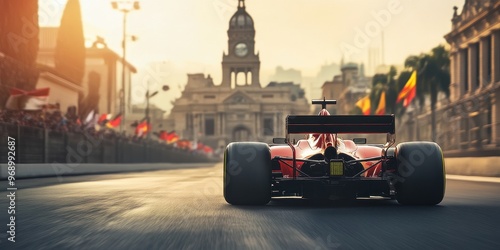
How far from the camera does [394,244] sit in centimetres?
709

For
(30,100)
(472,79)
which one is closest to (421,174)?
(30,100)

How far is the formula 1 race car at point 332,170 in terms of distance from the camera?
37.3 ft

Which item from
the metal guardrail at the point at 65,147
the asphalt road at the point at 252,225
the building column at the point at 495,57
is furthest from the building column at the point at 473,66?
the asphalt road at the point at 252,225

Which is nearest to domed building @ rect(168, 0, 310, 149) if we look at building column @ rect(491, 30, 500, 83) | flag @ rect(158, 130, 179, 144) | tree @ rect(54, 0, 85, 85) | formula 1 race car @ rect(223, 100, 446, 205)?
flag @ rect(158, 130, 179, 144)

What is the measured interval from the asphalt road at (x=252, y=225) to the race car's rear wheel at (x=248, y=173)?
0.90ft

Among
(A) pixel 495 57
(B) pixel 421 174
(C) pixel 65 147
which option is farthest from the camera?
(A) pixel 495 57

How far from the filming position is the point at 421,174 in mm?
11305

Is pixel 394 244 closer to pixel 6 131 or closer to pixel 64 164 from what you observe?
pixel 6 131

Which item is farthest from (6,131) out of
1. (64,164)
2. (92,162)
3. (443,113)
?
(443,113)

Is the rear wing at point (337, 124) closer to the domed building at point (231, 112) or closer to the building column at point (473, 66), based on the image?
the building column at point (473, 66)

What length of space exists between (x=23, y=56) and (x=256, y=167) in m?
40.8

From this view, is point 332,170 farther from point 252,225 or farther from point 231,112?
point 231,112

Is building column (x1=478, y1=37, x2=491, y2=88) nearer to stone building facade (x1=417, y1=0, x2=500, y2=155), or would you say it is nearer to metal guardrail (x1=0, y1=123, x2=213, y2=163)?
stone building facade (x1=417, y1=0, x2=500, y2=155)

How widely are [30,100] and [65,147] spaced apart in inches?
218
